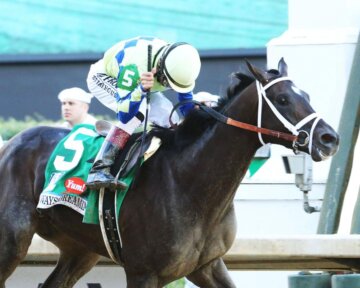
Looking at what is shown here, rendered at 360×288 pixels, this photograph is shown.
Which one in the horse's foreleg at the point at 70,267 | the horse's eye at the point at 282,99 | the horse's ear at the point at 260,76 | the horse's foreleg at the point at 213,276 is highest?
the horse's ear at the point at 260,76

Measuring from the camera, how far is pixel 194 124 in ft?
26.8

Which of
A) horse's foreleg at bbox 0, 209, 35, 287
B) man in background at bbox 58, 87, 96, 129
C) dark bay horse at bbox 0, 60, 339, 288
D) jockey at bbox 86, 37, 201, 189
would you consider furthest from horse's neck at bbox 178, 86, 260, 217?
man in background at bbox 58, 87, 96, 129

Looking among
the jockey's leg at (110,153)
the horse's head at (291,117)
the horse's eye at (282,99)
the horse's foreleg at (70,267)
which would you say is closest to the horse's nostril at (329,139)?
the horse's head at (291,117)

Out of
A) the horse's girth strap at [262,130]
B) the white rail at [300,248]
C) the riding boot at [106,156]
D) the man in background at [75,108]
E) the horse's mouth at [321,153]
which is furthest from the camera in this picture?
the man in background at [75,108]

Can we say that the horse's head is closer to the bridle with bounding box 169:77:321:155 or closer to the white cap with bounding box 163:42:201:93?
the bridle with bounding box 169:77:321:155

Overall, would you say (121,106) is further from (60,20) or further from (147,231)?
(60,20)

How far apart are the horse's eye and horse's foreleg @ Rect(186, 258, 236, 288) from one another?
44.5 inches

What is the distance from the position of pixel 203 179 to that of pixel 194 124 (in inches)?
14.4

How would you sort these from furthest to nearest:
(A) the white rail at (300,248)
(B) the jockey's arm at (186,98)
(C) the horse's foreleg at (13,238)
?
(A) the white rail at (300,248), (C) the horse's foreleg at (13,238), (B) the jockey's arm at (186,98)

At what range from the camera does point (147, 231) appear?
800 centimetres

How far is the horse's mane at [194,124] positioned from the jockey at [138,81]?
0.16 metres

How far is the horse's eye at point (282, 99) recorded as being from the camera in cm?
775

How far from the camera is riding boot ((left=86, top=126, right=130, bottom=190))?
818cm

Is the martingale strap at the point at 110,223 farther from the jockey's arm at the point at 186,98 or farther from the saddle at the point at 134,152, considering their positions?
the jockey's arm at the point at 186,98
